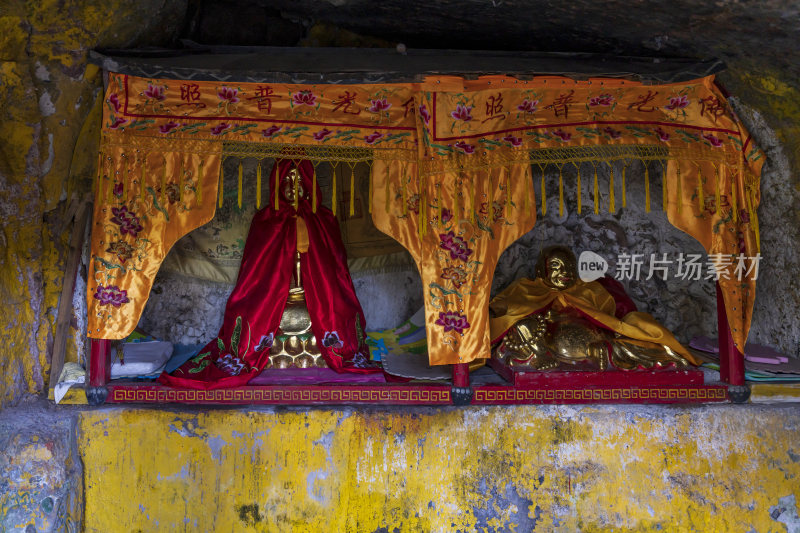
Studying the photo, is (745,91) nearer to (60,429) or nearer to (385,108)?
(385,108)

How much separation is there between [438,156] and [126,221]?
6.17 feet

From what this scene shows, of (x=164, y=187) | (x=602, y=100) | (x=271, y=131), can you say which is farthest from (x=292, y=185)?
(x=602, y=100)

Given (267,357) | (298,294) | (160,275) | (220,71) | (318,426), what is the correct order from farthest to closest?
(160,275)
(298,294)
(267,357)
(318,426)
(220,71)

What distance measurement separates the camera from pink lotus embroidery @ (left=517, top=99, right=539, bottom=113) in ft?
14.9

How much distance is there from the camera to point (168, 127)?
4.41 meters

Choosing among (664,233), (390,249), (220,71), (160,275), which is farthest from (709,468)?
(160,275)

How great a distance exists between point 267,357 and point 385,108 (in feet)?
5.86

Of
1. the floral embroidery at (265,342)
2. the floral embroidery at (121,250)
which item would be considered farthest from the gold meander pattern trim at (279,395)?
the floral embroidery at (121,250)

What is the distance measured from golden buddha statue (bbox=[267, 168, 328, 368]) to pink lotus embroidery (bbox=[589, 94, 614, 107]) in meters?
1.98

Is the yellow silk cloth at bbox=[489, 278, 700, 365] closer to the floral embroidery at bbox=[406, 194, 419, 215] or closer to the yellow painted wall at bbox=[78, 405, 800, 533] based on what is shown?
the yellow painted wall at bbox=[78, 405, 800, 533]

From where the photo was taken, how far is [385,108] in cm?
453

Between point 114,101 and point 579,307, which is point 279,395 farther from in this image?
point 579,307

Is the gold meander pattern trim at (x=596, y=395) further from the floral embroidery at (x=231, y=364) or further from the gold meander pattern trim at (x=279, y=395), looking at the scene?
the floral embroidery at (x=231, y=364)

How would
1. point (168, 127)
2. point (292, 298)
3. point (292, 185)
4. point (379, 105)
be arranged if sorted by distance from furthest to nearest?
point (292, 298) < point (292, 185) < point (379, 105) < point (168, 127)
